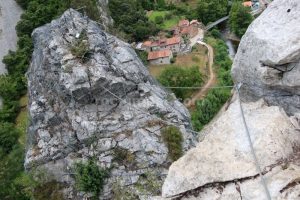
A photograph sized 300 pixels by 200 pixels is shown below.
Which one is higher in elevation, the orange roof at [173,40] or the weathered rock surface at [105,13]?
the weathered rock surface at [105,13]

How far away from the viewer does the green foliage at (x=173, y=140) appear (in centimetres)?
1617

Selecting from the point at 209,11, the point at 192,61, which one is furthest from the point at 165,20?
the point at 192,61

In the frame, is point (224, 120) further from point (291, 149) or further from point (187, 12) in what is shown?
point (187, 12)

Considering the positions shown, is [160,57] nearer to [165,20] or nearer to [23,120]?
[165,20]

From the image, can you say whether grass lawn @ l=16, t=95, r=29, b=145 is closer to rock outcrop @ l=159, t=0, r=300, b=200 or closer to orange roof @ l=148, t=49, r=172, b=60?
orange roof @ l=148, t=49, r=172, b=60

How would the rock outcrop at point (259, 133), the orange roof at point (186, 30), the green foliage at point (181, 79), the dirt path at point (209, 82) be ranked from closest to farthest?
the rock outcrop at point (259, 133) → the green foliage at point (181, 79) → the dirt path at point (209, 82) → the orange roof at point (186, 30)

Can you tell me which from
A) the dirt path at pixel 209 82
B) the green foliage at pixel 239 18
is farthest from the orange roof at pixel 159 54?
the green foliage at pixel 239 18

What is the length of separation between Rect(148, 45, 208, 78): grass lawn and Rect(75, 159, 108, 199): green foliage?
1686 cm

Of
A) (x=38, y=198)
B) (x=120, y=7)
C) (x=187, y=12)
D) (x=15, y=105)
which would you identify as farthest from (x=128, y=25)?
(x=38, y=198)

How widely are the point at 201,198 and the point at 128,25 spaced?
3226cm

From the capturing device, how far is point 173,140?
53.8 ft

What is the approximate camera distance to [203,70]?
109 ft

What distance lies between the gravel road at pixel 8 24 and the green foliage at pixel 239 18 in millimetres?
18361

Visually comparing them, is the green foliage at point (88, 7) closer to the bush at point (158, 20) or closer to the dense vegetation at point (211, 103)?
the bush at point (158, 20)
